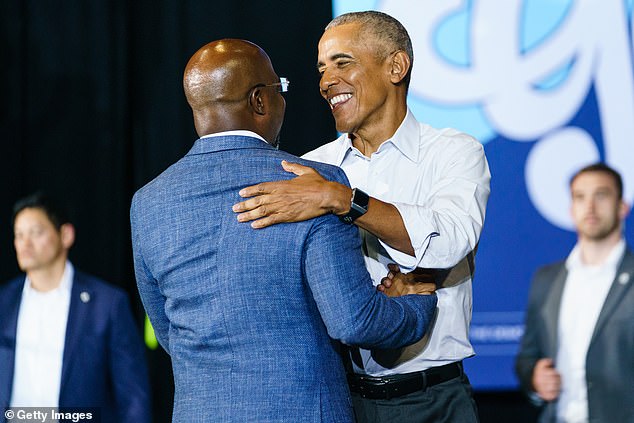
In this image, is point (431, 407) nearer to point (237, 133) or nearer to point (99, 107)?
point (237, 133)

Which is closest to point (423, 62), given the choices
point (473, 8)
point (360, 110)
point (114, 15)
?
point (473, 8)

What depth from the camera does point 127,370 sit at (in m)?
3.89

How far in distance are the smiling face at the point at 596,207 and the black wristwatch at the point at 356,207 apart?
225 centimetres

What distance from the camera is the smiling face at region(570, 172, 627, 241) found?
4.02 m

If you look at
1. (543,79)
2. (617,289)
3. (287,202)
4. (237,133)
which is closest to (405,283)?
(287,202)

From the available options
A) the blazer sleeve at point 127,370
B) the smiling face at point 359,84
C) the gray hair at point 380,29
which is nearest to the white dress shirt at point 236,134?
the smiling face at point 359,84

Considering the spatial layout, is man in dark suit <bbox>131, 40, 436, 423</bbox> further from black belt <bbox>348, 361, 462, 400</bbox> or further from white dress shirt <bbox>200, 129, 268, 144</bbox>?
black belt <bbox>348, 361, 462, 400</bbox>

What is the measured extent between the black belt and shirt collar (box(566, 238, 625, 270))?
5.59 ft

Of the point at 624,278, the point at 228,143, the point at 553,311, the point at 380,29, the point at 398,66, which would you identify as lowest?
the point at 553,311

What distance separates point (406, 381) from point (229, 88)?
3.05 feet

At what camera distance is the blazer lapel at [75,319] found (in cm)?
392

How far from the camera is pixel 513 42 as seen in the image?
454 centimetres

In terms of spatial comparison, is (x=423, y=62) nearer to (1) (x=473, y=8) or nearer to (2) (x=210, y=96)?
(1) (x=473, y=8)

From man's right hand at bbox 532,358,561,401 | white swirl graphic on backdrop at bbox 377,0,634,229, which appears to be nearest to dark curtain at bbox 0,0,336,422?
white swirl graphic on backdrop at bbox 377,0,634,229
